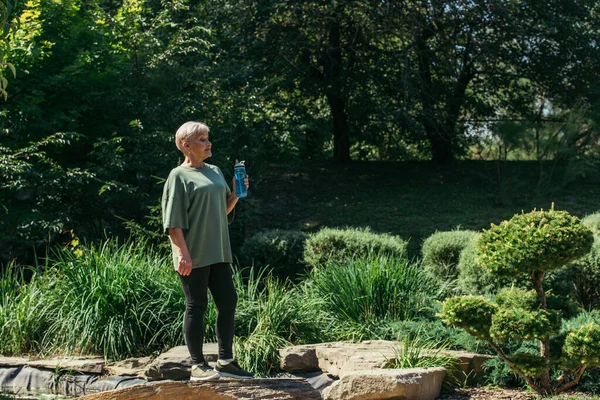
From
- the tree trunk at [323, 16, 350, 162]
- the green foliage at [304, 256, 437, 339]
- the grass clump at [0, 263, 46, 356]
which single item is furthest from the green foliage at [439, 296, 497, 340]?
the tree trunk at [323, 16, 350, 162]

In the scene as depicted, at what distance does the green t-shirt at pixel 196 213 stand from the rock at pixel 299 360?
1.67 metres

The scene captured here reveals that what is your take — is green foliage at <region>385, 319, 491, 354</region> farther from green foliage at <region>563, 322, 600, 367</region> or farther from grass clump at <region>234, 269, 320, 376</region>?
green foliage at <region>563, 322, 600, 367</region>

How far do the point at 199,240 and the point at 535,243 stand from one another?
2.32 metres

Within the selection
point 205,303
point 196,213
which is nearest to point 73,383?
point 205,303

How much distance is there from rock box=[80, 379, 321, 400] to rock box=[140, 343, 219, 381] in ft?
2.42

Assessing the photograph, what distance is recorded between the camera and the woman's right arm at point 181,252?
5.00 m

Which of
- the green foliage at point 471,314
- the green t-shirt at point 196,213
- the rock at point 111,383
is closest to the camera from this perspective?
the green t-shirt at point 196,213

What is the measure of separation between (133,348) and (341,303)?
197cm

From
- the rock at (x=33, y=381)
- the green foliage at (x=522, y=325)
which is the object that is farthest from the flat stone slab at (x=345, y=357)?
the rock at (x=33, y=381)

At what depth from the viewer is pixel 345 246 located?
31.2ft

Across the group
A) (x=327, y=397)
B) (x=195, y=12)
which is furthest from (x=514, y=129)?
(x=327, y=397)

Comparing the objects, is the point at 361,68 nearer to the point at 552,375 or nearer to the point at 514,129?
the point at 514,129

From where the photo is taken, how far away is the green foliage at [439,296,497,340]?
570 cm

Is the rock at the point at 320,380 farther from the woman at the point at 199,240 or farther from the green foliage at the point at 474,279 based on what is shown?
the green foliage at the point at 474,279
